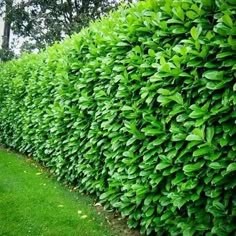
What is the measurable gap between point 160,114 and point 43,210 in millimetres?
2077

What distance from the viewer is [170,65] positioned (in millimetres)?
2752

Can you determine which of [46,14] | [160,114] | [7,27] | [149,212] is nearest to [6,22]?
[7,27]

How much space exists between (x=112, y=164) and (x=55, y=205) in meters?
1.09

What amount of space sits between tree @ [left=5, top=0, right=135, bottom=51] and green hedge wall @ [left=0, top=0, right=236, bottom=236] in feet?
49.1

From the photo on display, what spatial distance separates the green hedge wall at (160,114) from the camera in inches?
95.9

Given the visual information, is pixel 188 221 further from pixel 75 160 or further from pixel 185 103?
pixel 75 160

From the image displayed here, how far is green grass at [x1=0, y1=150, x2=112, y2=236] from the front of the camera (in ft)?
11.8

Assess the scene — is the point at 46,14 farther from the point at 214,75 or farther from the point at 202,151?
the point at 202,151

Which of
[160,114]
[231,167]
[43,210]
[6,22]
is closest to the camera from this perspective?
[231,167]

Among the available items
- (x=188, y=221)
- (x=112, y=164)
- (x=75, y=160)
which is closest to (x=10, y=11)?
(x=75, y=160)

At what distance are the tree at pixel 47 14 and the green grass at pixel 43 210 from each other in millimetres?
14835

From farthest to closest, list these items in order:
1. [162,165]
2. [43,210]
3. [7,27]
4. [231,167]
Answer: [7,27], [43,210], [162,165], [231,167]

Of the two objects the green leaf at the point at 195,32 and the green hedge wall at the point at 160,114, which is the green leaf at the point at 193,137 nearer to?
the green hedge wall at the point at 160,114

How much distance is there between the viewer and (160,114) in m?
3.01
